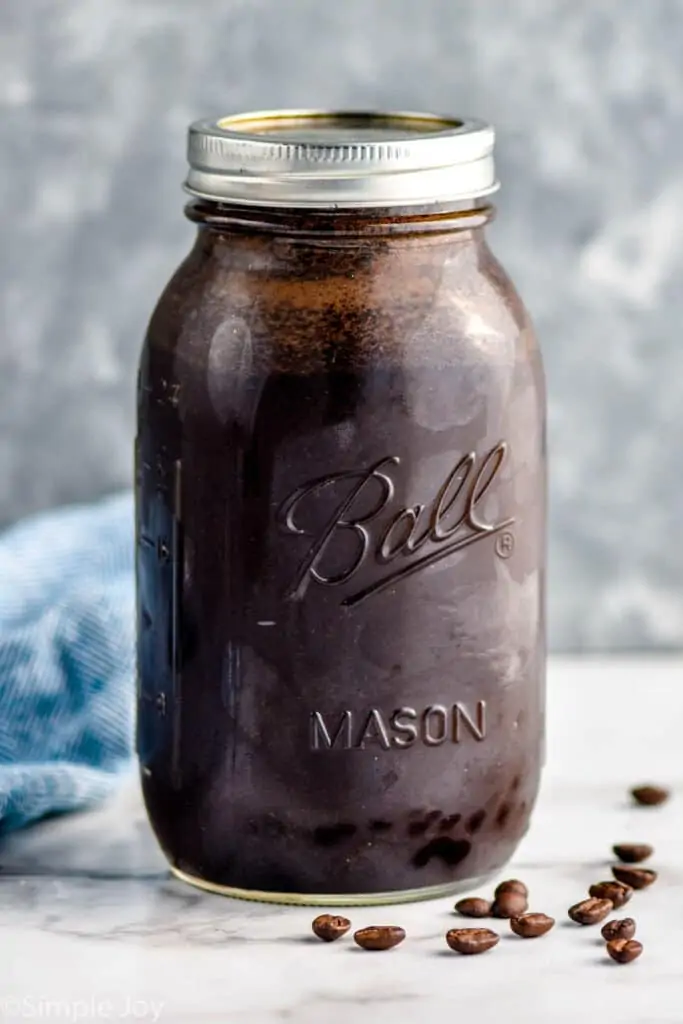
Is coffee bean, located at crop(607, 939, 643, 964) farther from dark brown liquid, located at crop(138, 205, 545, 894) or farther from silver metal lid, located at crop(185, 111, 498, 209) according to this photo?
silver metal lid, located at crop(185, 111, 498, 209)

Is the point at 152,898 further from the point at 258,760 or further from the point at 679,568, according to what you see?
the point at 679,568

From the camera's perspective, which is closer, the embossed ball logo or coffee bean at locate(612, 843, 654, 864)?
the embossed ball logo

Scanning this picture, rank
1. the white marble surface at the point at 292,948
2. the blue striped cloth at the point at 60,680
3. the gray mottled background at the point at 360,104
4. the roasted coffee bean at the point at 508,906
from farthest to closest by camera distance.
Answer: the gray mottled background at the point at 360,104 → the blue striped cloth at the point at 60,680 → the roasted coffee bean at the point at 508,906 → the white marble surface at the point at 292,948

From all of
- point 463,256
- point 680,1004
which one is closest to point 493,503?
point 463,256

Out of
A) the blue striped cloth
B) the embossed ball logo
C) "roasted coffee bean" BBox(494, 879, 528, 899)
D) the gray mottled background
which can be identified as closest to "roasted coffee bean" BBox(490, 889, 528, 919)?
"roasted coffee bean" BBox(494, 879, 528, 899)

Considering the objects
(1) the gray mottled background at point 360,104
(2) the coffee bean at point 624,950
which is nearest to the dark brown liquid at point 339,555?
(2) the coffee bean at point 624,950

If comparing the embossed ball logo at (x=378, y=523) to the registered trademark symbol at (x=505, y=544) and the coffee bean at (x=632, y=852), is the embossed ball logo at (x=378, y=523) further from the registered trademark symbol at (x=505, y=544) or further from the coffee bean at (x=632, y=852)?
the coffee bean at (x=632, y=852)

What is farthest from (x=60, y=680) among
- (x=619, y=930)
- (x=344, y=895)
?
(x=619, y=930)
